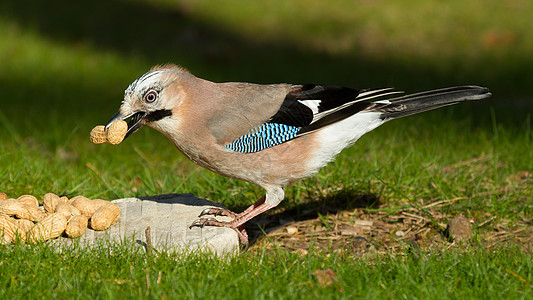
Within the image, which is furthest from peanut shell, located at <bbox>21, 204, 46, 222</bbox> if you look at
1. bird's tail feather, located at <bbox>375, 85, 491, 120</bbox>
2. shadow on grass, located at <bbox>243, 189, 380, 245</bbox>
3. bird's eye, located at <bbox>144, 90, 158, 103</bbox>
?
bird's tail feather, located at <bbox>375, 85, 491, 120</bbox>

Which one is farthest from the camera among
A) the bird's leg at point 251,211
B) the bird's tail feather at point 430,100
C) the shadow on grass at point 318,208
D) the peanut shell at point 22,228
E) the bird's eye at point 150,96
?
the shadow on grass at point 318,208

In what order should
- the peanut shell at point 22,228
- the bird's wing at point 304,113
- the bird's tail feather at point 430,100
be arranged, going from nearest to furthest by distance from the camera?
the peanut shell at point 22,228 → the bird's wing at point 304,113 → the bird's tail feather at point 430,100

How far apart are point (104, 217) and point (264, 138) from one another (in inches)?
45.5

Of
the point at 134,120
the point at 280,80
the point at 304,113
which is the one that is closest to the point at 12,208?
the point at 134,120

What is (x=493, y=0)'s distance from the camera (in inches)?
477

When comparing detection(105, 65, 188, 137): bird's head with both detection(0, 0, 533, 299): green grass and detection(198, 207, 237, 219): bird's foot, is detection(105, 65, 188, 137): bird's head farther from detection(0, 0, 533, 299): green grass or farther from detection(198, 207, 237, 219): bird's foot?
detection(0, 0, 533, 299): green grass

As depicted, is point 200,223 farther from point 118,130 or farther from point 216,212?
point 118,130

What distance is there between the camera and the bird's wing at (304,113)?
174 inches

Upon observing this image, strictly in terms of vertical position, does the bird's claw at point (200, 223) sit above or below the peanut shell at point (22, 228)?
below

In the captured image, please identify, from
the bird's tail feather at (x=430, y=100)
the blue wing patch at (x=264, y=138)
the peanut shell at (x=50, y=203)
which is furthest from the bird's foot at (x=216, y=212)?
the bird's tail feather at (x=430, y=100)

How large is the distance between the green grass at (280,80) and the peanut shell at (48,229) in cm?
12

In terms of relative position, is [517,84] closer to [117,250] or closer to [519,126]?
[519,126]

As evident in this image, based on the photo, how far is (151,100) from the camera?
4219mm

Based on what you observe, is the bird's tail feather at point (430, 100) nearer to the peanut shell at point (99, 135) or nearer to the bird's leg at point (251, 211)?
the bird's leg at point (251, 211)
